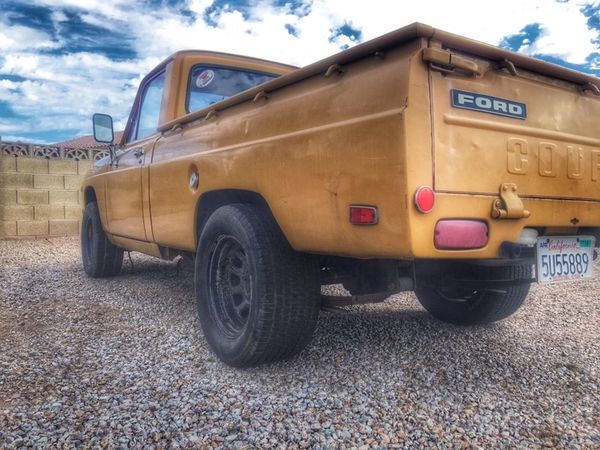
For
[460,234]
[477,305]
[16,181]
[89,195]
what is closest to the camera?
[460,234]

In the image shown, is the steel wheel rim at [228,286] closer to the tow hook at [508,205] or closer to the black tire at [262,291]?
the black tire at [262,291]

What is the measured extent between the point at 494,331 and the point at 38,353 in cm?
296

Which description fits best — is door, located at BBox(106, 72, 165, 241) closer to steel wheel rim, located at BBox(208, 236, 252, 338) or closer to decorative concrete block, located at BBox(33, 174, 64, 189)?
steel wheel rim, located at BBox(208, 236, 252, 338)

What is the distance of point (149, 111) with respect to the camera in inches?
166

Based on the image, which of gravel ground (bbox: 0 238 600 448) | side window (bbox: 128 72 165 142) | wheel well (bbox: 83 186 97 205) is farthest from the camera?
wheel well (bbox: 83 186 97 205)

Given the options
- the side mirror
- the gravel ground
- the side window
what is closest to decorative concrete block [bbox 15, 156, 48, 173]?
the side mirror

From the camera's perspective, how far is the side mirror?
4.61 meters

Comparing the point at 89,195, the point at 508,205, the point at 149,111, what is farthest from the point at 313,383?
the point at 89,195

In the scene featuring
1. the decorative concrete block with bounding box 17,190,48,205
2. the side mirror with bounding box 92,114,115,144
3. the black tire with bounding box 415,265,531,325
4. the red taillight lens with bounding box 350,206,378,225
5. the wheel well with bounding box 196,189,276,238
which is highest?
the side mirror with bounding box 92,114,115,144

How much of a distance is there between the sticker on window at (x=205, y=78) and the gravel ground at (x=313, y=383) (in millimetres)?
1797

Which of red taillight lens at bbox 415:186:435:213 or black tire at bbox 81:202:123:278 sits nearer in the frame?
red taillight lens at bbox 415:186:435:213

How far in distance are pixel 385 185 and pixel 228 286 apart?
1.34 metres

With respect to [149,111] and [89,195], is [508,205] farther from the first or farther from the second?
[89,195]

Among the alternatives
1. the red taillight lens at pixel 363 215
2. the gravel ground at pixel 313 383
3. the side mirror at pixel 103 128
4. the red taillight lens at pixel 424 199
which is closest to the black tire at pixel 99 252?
the side mirror at pixel 103 128
